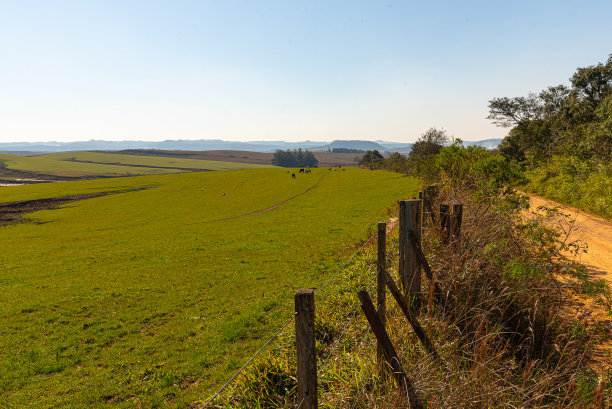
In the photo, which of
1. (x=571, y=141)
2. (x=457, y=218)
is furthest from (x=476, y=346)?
(x=571, y=141)

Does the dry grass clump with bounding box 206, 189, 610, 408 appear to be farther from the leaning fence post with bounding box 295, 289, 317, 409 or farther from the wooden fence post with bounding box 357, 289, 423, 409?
the leaning fence post with bounding box 295, 289, 317, 409

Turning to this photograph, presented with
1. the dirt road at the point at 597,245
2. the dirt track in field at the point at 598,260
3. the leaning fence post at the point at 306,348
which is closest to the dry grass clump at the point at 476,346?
the dirt track in field at the point at 598,260

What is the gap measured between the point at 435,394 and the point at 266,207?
44164 millimetres

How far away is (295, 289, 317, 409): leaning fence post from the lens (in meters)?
3.03

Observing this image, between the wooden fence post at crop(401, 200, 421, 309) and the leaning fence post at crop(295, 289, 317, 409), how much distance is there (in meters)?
3.35

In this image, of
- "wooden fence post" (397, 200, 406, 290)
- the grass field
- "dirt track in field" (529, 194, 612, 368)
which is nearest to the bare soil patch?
the grass field

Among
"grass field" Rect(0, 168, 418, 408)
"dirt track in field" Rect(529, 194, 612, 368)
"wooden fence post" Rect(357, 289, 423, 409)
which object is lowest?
"grass field" Rect(0, 168, 418, 408)

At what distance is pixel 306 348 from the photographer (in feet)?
10.5

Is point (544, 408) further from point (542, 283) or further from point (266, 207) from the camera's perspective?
point (266, 207)

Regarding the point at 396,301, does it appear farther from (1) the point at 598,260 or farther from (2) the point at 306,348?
(1) the point at 598,260

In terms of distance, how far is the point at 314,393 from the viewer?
130 inches

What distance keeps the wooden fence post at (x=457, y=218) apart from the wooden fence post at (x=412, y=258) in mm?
1519

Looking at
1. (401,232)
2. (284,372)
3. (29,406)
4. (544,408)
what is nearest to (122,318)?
(29,406)

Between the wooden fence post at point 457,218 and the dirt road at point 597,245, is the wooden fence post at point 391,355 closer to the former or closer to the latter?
the wooden fence post at point 457,218
